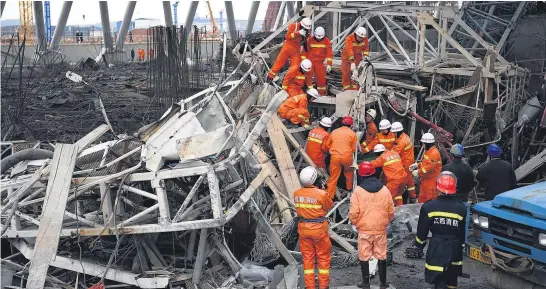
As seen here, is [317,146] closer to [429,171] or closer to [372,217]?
[429,171]

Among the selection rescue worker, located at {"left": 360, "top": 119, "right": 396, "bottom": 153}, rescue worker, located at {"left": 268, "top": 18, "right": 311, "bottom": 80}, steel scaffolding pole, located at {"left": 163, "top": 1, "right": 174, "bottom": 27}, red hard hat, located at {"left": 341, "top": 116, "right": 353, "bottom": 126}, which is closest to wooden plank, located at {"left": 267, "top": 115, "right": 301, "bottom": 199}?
red hard hat, located at {"left": 341, "top": 116, "right": 353, "bottom": 126}

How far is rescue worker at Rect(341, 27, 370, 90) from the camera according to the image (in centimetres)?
1376

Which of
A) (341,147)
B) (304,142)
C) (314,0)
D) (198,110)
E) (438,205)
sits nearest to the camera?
(438,205)

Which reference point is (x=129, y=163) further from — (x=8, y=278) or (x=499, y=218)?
(x=499, y=218)

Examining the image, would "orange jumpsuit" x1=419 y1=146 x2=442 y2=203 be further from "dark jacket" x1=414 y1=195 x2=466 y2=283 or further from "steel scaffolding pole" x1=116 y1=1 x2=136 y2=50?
"steel scaffolding pole" x1=116 y1=1 x2=136 y2=50

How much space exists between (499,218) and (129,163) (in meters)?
4.64

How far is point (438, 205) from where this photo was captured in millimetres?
7668

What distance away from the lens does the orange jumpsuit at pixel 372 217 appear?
7.91 meters

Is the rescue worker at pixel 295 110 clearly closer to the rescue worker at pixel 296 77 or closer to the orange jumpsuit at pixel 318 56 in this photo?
the rescue worker at pixel 296 77

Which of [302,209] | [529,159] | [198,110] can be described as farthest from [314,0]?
[302,209]

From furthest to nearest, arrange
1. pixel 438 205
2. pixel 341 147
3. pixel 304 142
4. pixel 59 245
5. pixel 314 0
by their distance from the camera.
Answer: pixel 314 0 → pixel 304 142 → pixel 341 147 → pixel 59 245 → pixel 438 205

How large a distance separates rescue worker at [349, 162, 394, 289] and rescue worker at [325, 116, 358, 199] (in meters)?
2.60

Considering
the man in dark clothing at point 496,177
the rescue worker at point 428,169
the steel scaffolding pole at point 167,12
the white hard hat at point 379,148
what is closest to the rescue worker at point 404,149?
the rescue worker at point 428,169

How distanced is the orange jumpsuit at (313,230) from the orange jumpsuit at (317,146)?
124 inches
